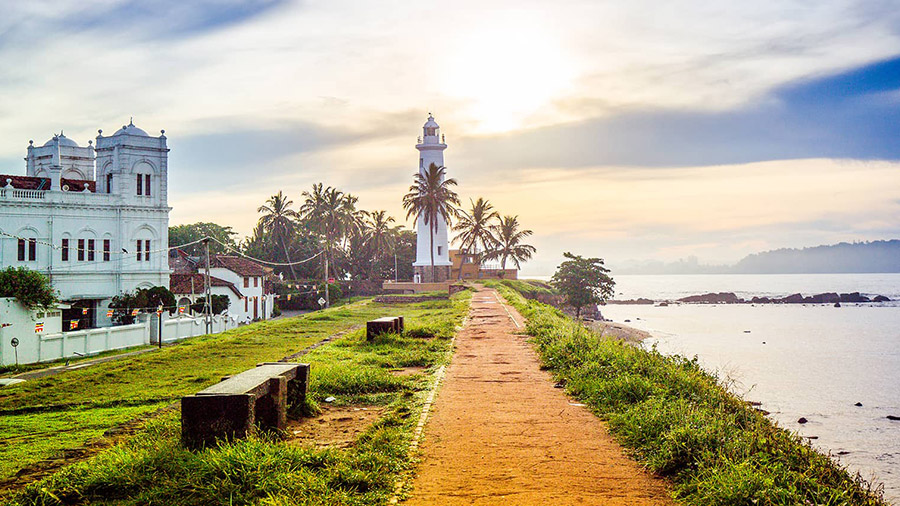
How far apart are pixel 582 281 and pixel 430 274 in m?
12.8

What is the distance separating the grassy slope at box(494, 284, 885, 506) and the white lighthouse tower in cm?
4841

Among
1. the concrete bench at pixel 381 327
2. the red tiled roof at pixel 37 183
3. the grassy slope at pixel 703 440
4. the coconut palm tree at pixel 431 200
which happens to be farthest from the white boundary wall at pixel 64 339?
the coconut palm tree at pixel 431 200

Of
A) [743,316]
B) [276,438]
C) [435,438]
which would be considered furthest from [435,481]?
[743,316]

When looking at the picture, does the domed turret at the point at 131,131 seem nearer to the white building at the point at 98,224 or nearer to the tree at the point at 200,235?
the white building at the point at 98,224

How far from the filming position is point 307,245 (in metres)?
70.4

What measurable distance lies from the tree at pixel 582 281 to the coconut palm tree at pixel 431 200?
1058cm

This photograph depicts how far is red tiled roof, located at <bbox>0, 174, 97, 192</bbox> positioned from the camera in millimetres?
41844

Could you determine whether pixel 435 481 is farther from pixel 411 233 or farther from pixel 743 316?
pixel 411 233

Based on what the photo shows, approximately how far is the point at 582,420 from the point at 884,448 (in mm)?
11846

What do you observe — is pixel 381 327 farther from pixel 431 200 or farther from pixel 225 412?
pixel 431 200

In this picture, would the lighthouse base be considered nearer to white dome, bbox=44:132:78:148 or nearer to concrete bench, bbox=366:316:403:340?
white dome, bbox=44:132:78:148

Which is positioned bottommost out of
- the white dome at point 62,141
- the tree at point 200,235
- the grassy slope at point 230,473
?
the grassy slope at point 230,473

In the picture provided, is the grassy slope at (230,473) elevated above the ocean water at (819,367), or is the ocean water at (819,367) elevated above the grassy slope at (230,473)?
the grassy slope at (230,473)

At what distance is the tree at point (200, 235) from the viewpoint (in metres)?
68.2
